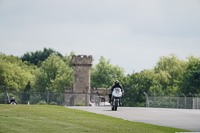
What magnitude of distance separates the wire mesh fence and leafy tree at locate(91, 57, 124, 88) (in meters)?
85.3

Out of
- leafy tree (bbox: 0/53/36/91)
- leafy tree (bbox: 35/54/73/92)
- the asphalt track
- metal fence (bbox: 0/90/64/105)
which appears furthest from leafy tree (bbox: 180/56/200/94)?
the asphalt track

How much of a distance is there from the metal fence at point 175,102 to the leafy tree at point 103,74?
8533cm

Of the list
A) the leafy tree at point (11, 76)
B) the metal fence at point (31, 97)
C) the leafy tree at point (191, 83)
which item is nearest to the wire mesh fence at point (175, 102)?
the metal fence at point (31, 97)

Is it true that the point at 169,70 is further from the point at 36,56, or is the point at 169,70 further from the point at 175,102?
the point at 175,102

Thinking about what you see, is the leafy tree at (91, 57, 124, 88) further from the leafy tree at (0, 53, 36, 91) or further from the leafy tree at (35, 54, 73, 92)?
the leafy tree at (0, 53, 36, 91)

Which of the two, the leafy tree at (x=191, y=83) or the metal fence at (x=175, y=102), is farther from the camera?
the leafy tree at (x=191, y=83)

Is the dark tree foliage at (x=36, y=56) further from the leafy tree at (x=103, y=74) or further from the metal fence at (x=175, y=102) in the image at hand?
the metal fence at (x=175, y=102)

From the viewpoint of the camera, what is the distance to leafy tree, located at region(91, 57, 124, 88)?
146 m

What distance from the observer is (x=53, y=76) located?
131125 millimetres

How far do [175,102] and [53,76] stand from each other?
75268mm

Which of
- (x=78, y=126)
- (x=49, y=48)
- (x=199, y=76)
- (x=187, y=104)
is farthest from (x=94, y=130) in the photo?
(x=49, y=48)

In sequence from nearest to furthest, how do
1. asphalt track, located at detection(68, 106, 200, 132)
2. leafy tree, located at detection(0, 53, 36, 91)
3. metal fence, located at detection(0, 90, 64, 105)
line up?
1. asphalt track, located at detection(68, 106, 200, 132)
2. metal fence, located at detection(0, 90, 64, 105)
3. leafy tree, located at detection(0, 53, 36, 91)

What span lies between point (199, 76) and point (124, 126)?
6639 cm

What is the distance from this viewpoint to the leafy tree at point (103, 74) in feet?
477
